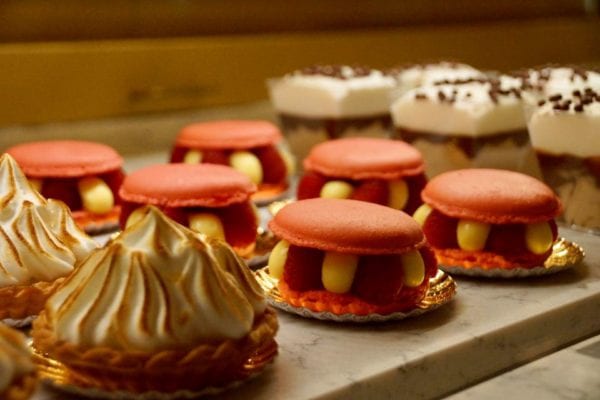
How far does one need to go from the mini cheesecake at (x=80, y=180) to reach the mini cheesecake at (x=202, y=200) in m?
0.15

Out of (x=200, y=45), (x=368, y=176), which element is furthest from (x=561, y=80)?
(x=200, y=45)

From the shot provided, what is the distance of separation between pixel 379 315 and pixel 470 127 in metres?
0.85

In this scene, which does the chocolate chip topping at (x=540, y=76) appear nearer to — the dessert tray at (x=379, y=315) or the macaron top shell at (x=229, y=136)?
the macaron top shell at (x=229, y=136)

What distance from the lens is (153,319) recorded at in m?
1.10

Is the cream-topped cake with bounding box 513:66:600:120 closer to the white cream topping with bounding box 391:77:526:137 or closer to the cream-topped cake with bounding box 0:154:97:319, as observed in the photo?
the white cream topping with bounding box 391:77:526:137

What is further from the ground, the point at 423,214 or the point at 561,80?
the point at 561,80

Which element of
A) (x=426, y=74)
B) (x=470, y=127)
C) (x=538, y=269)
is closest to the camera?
(x=538, y=269)

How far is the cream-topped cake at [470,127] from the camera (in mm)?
2104

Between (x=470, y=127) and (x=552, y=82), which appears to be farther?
(x=552, y=82)

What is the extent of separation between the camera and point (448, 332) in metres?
1.35

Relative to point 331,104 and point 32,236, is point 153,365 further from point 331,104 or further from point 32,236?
point 331,104

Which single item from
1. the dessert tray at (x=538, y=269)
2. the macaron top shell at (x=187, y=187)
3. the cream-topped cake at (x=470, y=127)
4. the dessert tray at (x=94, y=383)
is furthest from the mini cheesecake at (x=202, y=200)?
the cream-topped cake at (x=470, y=127)

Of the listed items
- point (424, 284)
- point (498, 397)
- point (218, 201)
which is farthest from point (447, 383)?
point (218, 201)

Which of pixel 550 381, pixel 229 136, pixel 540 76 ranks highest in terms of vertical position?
pixel 540 76
